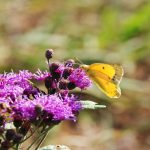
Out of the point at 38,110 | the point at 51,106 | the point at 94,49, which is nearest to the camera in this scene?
the point at 38,110

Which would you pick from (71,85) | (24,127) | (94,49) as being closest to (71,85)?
(71,85)

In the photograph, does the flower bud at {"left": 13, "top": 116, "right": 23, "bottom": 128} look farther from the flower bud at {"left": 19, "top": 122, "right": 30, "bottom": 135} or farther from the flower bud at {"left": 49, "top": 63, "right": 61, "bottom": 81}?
the flower bud at {"left": 49, "top": 63, "right": 61, "bottom": 81}

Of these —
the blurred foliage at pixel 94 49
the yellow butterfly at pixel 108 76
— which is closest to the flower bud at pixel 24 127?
the yellow butterfly at pixel 108 76

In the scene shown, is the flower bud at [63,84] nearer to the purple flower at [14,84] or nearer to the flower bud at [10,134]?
the purple flower at [14,84]

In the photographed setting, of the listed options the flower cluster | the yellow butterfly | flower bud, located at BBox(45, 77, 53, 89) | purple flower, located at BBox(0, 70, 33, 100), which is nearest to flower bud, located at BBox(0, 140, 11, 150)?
the flower cluster

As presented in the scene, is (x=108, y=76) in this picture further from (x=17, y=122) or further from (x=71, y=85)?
(x=17, y=122)

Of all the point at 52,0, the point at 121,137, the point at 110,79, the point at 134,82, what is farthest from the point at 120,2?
the point at 110,79

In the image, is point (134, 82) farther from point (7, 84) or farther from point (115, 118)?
point (7, 84)
